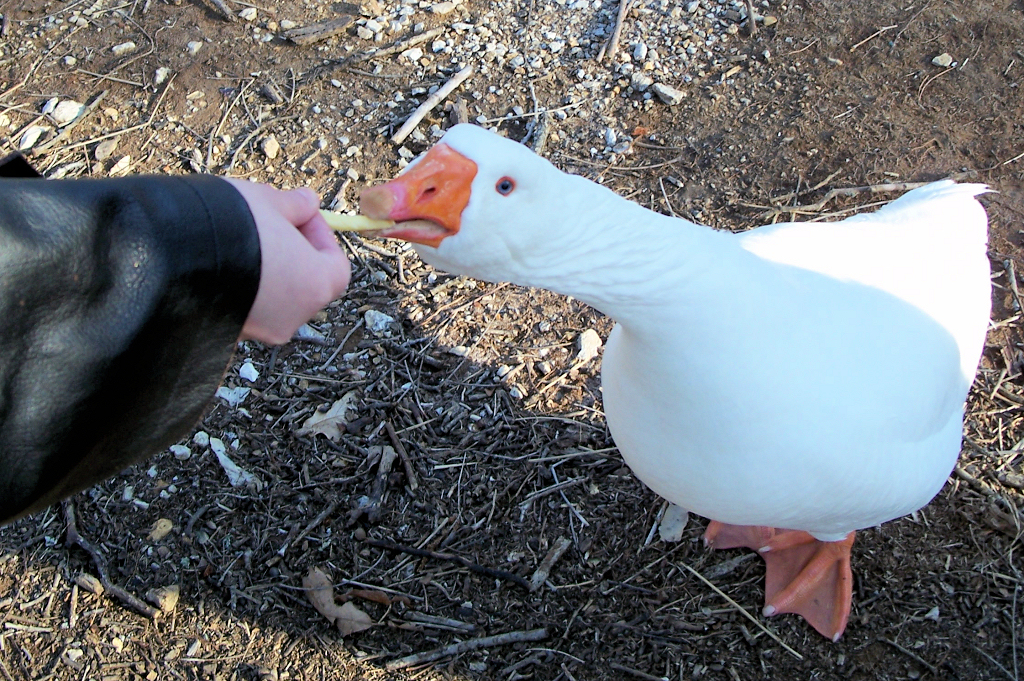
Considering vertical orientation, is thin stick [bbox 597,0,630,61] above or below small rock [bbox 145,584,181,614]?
above

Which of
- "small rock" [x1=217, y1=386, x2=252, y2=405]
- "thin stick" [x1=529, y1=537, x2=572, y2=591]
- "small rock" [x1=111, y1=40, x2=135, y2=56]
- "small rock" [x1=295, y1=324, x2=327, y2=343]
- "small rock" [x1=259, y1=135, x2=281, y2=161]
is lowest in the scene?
"thin stick" [x1=529, y1=537, x2=572, y2=591]

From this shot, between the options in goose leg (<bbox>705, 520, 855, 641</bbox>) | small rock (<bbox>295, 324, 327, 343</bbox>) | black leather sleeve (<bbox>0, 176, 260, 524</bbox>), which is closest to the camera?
Result: black leather sleeve (<bbox>0, 176, 260, 524</bbox>)

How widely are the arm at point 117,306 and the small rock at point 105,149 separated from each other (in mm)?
2785

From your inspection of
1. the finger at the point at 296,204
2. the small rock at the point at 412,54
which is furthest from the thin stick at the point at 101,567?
the small rock at the point at 412,54

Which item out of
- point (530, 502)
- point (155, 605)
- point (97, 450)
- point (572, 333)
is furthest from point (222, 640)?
point (572, 333)

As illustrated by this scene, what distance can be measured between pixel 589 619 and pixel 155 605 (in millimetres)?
1497

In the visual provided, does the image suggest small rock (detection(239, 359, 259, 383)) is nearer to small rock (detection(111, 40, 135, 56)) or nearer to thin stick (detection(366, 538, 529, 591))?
thin stick (detection(366, 538, 529, 591))

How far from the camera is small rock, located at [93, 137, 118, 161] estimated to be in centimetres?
394

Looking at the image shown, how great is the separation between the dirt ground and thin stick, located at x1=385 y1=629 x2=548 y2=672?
1cm

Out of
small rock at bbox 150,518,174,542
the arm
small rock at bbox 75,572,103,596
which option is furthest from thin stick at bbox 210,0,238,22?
the arm

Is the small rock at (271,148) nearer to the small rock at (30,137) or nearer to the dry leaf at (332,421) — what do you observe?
the small rock at (30,137)

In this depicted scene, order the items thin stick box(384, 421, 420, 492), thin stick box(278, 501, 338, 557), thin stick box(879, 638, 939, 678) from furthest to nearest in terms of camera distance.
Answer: thin stick box(384, 421, 420, 492) → thin stick box(278, 501, 338, 557) → thin stick box(879, 638, 939, 678)

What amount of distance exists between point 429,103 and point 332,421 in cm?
176

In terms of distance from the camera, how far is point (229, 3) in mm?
4445
